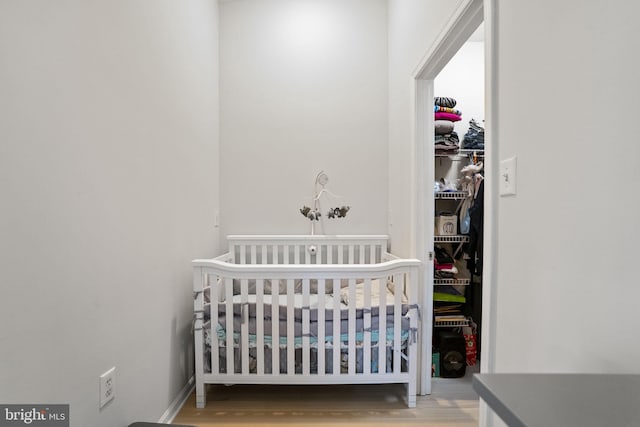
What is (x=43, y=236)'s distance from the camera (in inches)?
36.8

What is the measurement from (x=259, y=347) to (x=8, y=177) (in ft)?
4.41

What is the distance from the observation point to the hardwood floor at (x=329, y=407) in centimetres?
167

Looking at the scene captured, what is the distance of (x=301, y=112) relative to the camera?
9.13 feet

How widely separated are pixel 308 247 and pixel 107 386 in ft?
5.46

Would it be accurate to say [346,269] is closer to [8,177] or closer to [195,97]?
[8,177]

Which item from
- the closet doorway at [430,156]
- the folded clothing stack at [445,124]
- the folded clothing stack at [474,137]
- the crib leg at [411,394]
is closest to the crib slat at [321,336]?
the crib leg at [411,394]

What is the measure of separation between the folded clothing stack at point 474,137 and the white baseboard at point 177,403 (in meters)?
2.77

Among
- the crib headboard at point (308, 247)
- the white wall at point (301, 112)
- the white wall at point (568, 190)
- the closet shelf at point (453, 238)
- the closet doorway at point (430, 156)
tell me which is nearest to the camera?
A: the white wall at point (568, 190)

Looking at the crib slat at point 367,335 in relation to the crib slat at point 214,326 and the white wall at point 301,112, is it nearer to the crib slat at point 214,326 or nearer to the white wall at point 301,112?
the crib slat at point 214,326

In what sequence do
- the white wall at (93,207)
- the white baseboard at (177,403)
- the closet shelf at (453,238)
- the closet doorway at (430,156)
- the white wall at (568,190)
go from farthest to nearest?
the closet shelf at (453,238), the white baseboard at (177,403), the closet doorway at (430,156), the white wall at (93,207), the white wall at (568,190)

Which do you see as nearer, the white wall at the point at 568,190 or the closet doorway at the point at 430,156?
the white wall at the point at 568,190

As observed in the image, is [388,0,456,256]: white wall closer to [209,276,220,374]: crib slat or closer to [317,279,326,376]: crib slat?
[317,279,326,376]: crib slat

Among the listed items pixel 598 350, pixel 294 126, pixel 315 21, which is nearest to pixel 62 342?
pixel 598 350

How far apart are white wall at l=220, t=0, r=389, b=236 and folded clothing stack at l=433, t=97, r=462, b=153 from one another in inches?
18.0
